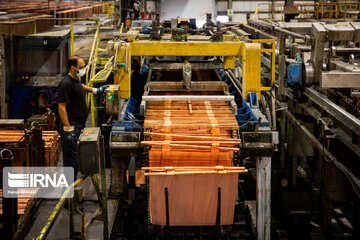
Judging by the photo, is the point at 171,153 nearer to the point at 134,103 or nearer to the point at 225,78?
the point at 134,103

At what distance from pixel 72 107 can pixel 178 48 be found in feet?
5.77

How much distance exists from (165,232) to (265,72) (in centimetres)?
572

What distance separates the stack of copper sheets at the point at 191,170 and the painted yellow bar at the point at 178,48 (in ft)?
3.89

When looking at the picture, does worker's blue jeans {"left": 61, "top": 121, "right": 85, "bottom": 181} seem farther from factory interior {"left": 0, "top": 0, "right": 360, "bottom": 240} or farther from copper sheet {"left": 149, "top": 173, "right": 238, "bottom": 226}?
copper sheet {"left": 149, "top": 173, "right": 238, "bottom": 226}

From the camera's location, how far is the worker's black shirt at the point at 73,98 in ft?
18.6

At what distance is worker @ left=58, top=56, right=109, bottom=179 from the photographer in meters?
5.66

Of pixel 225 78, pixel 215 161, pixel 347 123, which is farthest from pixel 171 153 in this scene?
pixel 225 78

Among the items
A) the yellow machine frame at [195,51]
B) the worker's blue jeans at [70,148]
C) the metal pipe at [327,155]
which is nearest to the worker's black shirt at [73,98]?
the worker's blue jeans at [70,148]

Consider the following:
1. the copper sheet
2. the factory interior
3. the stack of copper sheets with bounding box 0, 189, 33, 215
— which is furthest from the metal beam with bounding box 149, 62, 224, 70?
the stack of copper sheets with bounding box 0, 189, 33, 215

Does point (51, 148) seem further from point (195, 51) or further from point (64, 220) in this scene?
point (195, 51)

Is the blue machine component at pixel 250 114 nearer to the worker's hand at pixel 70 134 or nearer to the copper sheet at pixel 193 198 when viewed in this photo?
the copper sheet at pixel 193 198

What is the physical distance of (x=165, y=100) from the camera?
5.36 metres

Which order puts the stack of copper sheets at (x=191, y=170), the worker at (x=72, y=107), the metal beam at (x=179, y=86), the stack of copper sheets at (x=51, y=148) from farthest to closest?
the stack of copper sheets at (x=51, y=148)
the metal beam at (x=179, y=86)
the worker at (x=72, y=107)
the stack of copper sheets at (x=191, y=170)

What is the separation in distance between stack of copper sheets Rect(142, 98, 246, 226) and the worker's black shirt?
1.56 meters
